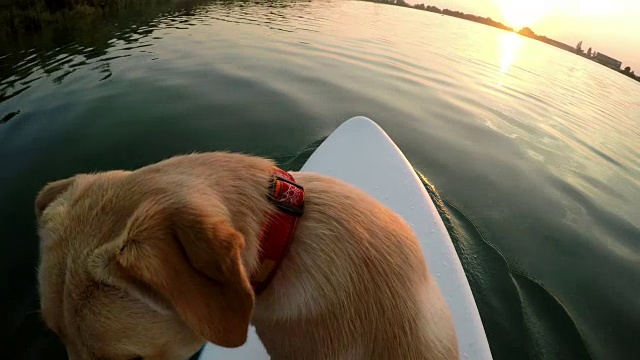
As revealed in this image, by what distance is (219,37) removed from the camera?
1928cm

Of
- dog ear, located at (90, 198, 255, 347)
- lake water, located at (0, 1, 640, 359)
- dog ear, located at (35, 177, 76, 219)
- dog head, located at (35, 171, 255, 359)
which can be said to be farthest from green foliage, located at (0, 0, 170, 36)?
dog ear, located at (90, 198, 255, 347)

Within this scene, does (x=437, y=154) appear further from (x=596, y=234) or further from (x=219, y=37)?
(x=219, y=37)

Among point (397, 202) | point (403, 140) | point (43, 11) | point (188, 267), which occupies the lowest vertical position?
point (43, 11)

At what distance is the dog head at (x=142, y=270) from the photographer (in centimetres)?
137

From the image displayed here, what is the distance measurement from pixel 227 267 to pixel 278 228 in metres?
0.37

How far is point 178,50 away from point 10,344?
48.4 ft

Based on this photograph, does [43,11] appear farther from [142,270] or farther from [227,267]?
[227,267]

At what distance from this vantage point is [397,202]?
4.75 metres

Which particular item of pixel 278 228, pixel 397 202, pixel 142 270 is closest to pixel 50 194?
pixel 142 270

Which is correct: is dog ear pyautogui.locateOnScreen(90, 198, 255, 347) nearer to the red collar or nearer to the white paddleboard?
the red collar

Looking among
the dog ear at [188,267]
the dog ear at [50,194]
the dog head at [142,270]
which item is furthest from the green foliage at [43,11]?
the dog ear at [188,267]

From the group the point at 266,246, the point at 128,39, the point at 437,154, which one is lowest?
the point at 128,39

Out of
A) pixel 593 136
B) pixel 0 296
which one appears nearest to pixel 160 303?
pixel 0 296

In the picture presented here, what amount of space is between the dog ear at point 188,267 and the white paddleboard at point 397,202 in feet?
6.48
